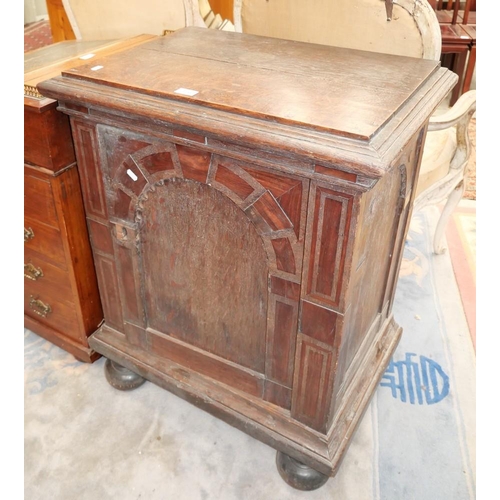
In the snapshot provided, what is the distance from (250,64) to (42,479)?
112 centimetres

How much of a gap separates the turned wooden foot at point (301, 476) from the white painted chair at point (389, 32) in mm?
989

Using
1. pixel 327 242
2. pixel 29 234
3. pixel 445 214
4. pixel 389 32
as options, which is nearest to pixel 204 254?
pixel 327 242

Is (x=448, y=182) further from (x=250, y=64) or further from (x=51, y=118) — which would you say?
(x=51, y=118)

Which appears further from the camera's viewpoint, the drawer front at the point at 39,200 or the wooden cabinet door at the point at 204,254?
the drawer front at the point at 39,200

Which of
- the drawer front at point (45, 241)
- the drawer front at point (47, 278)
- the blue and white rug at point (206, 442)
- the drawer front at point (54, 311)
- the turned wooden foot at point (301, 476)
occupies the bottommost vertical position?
the blue and white rug at point (206, 442)

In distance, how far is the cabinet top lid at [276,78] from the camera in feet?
2.97

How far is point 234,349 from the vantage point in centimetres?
124

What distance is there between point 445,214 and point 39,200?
1475mm

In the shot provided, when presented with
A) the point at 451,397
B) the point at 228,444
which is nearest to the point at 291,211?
the point at 228,444

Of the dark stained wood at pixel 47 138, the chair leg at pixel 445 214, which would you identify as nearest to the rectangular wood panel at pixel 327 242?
the dark stained wood at pixel 47 138

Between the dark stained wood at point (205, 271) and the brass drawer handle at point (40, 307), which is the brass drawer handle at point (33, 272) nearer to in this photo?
the brass drawer handle at point (40, 307)

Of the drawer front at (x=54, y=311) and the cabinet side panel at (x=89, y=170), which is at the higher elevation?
the cabinet side panel at (x=89, y=170)

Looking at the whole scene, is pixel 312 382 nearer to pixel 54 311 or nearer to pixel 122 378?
pixel 122 378

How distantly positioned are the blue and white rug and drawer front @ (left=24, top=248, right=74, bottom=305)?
24 cm
